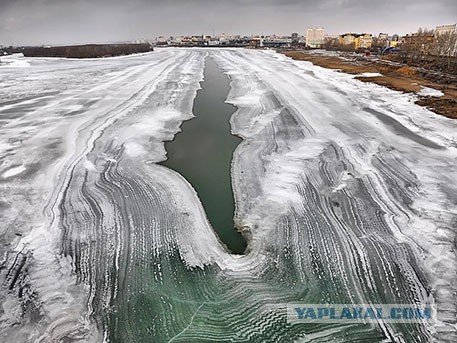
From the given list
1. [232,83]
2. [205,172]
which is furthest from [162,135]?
[232,83]

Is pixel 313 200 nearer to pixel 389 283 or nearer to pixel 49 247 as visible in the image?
pixel 389 283

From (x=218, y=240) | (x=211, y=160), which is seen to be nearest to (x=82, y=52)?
(x=211, y=160)

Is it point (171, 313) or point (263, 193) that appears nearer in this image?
point (171, 313)

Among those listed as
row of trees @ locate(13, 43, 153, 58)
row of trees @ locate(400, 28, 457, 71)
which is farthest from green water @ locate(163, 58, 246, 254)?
row of trees @ locate(13, 43, 153, 58)

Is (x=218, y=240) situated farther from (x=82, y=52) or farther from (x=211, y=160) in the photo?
(x=82, y=52)

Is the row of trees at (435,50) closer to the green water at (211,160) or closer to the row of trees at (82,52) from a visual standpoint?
the green water at (211,160)

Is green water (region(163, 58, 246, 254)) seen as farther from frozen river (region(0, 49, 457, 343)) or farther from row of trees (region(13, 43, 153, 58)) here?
row of trees (region(13, 43, 153, 58))
